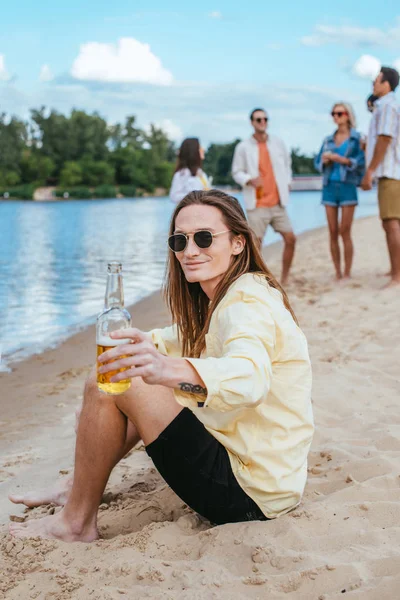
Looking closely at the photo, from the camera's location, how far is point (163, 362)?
200 cm

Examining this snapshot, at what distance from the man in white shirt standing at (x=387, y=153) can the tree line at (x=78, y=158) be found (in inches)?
3095

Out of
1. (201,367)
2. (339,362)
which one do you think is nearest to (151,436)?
(201,367)

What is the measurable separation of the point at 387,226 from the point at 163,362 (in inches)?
256

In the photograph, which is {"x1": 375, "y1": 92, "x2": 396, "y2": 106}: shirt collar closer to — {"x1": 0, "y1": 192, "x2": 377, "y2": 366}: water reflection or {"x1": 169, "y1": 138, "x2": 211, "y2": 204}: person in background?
{"x1": 169, "y1": 138, "x2": 211, "y2": 204}: person in background

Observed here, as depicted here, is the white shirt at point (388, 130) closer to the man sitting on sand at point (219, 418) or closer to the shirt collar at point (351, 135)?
the shirt collar at point (351, 135)

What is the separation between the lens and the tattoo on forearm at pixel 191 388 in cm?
203

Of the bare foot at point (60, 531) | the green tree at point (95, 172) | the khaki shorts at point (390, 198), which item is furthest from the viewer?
the green tree at point (95, 172)

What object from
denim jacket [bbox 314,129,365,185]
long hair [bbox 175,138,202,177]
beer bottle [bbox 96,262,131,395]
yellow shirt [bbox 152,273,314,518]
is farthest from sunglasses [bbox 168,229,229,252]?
denim jacket [bbox 314,129,365,185]

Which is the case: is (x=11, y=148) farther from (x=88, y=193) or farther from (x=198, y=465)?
(x=198, y=465)

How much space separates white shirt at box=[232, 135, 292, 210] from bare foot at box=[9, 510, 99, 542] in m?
6.20

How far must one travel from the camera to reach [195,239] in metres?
2.62

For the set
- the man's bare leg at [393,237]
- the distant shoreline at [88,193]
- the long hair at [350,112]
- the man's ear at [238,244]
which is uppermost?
the long hair at [350,112]

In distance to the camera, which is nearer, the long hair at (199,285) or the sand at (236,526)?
the sand at (236,526)

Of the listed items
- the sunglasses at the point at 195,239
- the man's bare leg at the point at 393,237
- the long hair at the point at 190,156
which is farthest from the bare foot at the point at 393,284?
the sunglasses at the point at 195,239
